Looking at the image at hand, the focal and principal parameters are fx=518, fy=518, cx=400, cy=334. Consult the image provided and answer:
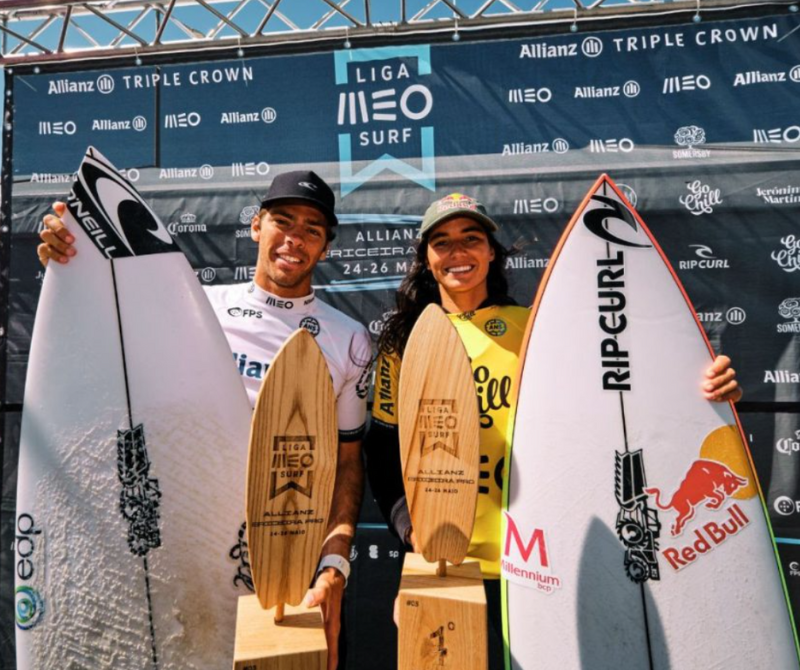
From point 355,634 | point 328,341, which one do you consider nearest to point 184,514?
point 328,341

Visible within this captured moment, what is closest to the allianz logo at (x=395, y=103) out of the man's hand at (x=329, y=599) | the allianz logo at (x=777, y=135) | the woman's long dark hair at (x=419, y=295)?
the woman's long dark hair at (x=419, y=295)

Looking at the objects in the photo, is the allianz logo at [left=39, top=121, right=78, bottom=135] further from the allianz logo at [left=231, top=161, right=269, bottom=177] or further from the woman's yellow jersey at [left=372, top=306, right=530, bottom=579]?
the woman's yellow jersey at [left=372, top=306, right=530, bottom=579]

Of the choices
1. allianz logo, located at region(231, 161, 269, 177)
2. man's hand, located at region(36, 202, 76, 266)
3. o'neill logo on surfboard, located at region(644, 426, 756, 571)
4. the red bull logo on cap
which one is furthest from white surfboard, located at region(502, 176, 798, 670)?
allianz logo, located at region(231, 161, 269, 177)

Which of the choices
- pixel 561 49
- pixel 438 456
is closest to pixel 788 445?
pixel 438 456

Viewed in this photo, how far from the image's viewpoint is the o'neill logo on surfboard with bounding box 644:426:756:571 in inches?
51.9

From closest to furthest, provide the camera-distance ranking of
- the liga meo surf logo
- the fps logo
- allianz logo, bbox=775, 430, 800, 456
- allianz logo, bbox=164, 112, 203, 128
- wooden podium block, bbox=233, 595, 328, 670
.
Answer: wooden podium block, bbox=233, 595, 328, 670, the liga meo surf logo, allianz logo, bbox=775, 430, 800, 456, the fps logo, allianz logo, bbox=164, 112, 203, 128

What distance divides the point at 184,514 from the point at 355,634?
1340 millimetres

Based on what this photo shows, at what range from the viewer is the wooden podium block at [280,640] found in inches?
35.8

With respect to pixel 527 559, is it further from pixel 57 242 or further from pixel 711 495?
pixel 57 242

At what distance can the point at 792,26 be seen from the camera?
2.15 meters

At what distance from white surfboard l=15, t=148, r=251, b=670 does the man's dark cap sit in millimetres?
335

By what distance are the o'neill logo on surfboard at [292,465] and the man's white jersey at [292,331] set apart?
386mm

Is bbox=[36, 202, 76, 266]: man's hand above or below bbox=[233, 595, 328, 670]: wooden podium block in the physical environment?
above

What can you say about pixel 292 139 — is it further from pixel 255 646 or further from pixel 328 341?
pixel 255 646
